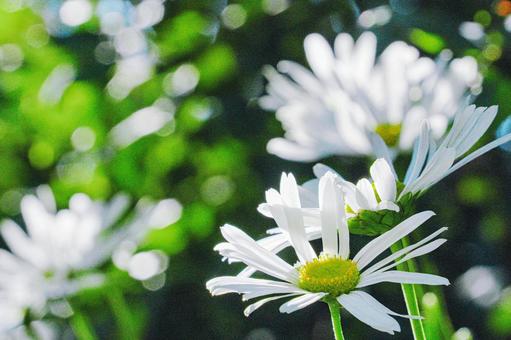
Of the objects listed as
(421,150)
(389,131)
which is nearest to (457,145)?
(421,150)

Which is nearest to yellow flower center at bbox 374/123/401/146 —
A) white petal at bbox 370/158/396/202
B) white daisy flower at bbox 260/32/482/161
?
white daisy flower at bbox 260/32/482/161

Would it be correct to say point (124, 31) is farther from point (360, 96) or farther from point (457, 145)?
point (457, 145)

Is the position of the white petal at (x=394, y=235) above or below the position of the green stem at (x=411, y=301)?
above

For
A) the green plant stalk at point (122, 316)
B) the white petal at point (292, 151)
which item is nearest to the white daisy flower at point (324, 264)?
the green plant stalk at point (122, 316)

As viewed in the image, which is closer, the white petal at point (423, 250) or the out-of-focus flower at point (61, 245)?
the white petal at point (423, 250)

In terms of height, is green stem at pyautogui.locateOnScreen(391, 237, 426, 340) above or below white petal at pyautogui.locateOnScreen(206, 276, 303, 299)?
below

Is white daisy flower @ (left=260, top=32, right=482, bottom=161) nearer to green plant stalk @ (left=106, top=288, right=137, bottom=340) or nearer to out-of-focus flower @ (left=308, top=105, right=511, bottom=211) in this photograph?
green plant stalk @ (left=106, top=288, right=137, bottom=340)

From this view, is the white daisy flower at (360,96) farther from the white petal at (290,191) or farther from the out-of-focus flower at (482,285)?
the white petal at (290,191)

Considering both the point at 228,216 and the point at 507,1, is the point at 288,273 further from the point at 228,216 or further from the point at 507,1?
the point at 228,216
